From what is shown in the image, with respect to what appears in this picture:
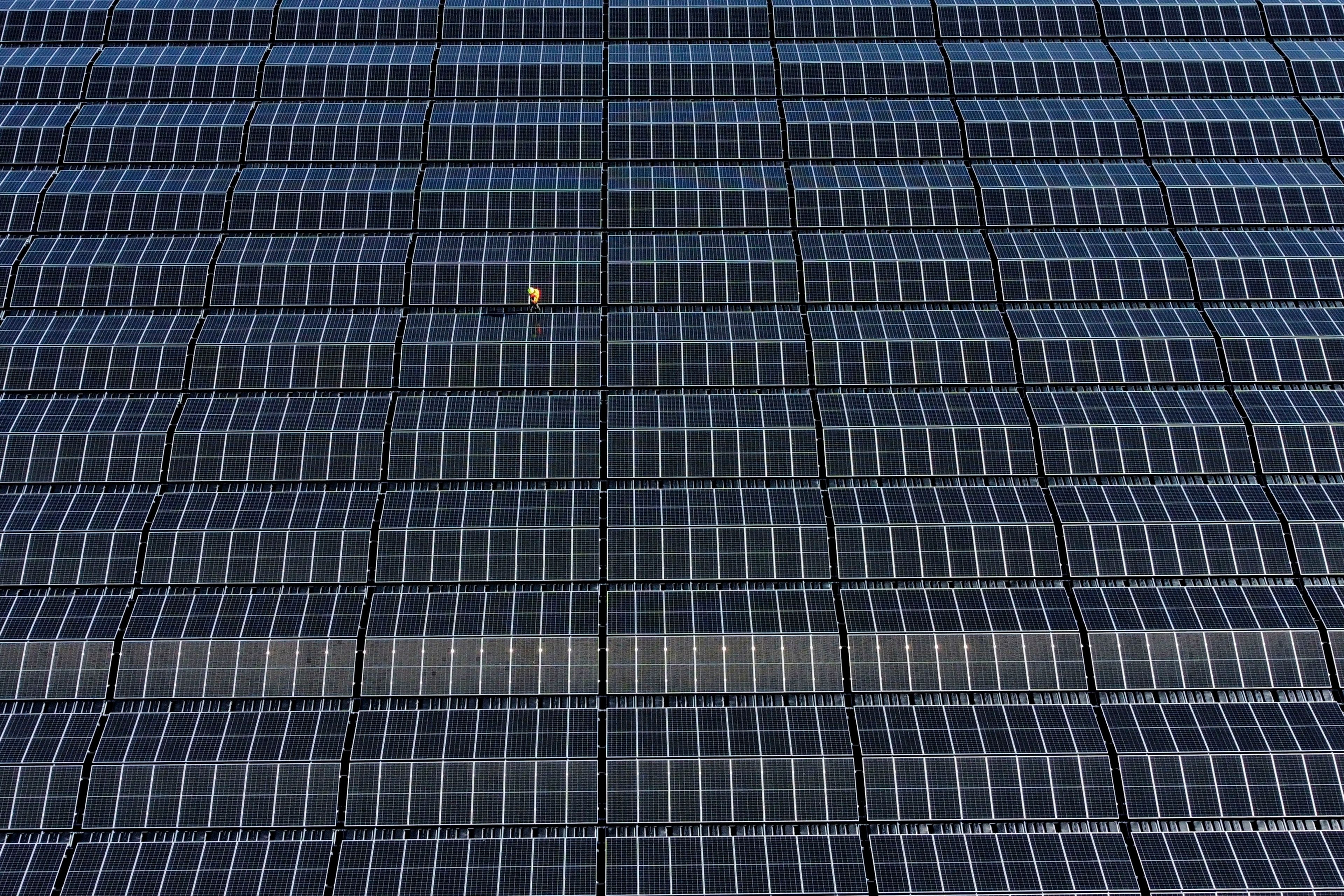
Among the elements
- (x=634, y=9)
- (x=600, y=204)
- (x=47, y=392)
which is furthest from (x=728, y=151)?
(x=47, y=392)

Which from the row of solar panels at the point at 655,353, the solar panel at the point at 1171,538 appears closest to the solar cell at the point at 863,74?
the row of solar panels at the point at 655,353

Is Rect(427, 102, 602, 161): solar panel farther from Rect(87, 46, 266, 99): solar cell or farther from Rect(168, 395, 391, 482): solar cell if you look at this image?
Rect(168, 395, 391, 482): solar cell

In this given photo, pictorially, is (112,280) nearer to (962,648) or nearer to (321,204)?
(321,204)

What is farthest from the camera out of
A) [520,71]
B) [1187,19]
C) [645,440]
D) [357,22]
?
[1187,19]

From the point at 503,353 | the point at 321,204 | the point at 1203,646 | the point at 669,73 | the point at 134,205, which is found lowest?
the point at 1203,646

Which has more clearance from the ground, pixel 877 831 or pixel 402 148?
pixel 402 148

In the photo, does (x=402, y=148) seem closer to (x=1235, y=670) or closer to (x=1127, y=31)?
(x=1127, y=31)

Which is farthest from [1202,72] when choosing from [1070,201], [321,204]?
[321,204]

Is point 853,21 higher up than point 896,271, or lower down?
higher up
